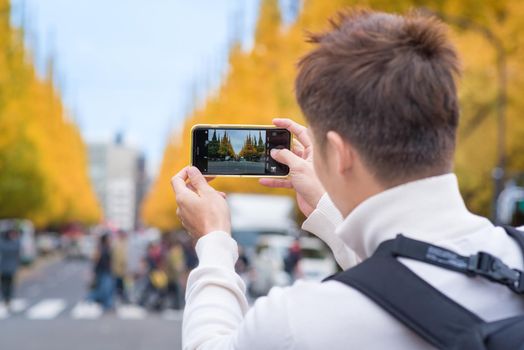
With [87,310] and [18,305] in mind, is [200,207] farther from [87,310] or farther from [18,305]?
[18,305]

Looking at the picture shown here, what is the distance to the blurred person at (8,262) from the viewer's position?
65.6 ft

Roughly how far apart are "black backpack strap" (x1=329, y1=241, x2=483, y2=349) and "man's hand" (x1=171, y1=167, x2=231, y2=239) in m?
0.45

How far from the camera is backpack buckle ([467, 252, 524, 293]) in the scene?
150 centimetres

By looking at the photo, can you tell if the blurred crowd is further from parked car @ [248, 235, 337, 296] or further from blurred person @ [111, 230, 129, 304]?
parked car @ [248, 235, 337, 296]

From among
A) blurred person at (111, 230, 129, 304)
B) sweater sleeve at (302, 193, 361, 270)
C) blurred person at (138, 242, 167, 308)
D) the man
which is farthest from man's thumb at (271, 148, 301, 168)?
blurred person at (138, 242, 167, 308)

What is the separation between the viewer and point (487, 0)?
80.2ft

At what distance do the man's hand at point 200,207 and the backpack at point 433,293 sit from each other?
1.35 feet

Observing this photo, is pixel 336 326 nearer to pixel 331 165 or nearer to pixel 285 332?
pixel 285 332

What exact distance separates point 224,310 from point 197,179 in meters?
0.35

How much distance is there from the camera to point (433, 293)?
4.83 feet

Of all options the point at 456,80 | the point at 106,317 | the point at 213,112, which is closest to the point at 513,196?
the point at 106,317

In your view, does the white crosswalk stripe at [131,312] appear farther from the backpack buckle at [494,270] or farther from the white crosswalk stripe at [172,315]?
the backpack buckle at [494,270]

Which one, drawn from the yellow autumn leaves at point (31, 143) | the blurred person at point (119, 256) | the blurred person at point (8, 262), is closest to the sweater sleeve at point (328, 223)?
the blurred person at point (119, 256)

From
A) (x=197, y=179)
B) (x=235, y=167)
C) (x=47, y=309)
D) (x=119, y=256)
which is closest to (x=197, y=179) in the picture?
(x=197, y=179)
